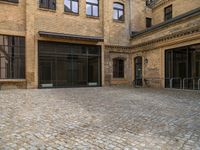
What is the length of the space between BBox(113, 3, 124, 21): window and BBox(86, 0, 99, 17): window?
74.8 inches

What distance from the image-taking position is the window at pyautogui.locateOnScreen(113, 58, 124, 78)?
63.9ft

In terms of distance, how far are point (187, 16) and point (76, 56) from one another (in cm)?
898

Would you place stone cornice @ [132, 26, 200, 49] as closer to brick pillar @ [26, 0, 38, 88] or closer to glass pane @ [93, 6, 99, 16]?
glass pane @ [93, 6, 99, 16]

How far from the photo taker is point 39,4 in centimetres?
1617

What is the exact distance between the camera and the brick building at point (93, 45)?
14961mm

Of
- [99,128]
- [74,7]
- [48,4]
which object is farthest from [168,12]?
[99,128]

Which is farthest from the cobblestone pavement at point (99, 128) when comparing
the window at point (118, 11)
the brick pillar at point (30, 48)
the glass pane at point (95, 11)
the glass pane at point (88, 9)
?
the window at point (118, 11)

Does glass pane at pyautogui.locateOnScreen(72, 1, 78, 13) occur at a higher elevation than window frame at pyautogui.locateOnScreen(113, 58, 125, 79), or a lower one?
higher

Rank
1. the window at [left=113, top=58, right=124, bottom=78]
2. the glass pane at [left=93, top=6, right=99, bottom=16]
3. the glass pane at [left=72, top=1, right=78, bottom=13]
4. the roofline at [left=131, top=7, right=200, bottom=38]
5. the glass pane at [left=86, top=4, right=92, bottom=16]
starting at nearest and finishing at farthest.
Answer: the roofline at [left=131, top=7, right=200, bottom=38] → the glass pane at [left=72, top=1, right=78, bottom=13] → the glass pane at [left=86, top=4, right=92, bottom=16] → the glass pane at [left=93, top=6, right=99, bottom=16] → the window at [left=113, top=58, right=124, bottom=78]

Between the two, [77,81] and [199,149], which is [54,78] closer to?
[77,81]

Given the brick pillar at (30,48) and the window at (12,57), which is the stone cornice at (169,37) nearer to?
the brick pillar at (30,48)

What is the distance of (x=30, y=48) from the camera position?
1555 cm

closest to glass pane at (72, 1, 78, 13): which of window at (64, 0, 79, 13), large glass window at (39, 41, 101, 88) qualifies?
window at (64, 0, 79, 13)

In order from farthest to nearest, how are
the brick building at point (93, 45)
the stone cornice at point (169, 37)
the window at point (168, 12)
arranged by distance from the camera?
1. the window at point (168, 12)
2. the brick building at point (93, 45)
3. the stone cornice at point (169, 37)
